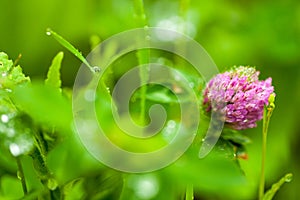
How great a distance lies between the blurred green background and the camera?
3.37 feet

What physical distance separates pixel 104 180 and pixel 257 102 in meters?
0.13

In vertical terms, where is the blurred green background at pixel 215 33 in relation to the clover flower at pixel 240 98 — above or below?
above

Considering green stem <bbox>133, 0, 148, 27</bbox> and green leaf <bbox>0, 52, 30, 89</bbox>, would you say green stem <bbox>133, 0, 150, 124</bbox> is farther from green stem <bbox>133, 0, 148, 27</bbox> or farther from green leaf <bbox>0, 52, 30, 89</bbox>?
green leaf <bbox>0, 52, 30, 89</bbox>

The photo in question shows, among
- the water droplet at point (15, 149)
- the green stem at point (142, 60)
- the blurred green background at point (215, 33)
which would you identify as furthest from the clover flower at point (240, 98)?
the blurred green background at point (215, 33)

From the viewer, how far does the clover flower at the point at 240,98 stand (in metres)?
0.49

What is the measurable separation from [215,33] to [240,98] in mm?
611

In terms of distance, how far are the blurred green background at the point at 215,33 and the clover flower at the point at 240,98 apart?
1.51 ft

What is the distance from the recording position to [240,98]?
495 mm

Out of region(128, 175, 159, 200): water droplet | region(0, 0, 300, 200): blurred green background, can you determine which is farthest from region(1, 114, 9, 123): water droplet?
region(0, 0, 300, 200): blurred green background

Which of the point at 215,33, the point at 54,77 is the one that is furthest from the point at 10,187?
the point at 215,33

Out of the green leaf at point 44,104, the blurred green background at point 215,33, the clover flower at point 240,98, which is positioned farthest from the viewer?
the blurred green background at point 215,33

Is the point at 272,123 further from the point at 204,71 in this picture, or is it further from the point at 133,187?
the point at 133,187

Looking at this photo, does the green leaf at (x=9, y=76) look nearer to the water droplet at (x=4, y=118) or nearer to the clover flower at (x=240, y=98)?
the water droplet at (x=4, y=118)

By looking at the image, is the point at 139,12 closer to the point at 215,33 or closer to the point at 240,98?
the point at 240,98
